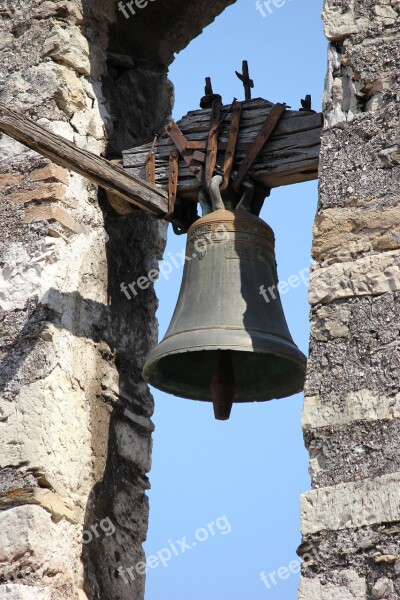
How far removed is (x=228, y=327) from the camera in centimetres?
403

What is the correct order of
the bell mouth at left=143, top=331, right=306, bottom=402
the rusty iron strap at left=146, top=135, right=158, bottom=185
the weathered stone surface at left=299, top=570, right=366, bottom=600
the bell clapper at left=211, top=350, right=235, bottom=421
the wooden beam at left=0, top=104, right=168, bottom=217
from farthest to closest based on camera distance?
the rusty iron strap at left=146, top=135, right=158, bottom=185 < the bell mouth at left=143, top=331, right=306, bottom=402 < the bell clapper at left=211, top=350, right=235, bottom=421 < the wooden beam at left=0, top=104, right=168, bottom=217 < the weathered stone surface at left=299, top=570, right=366, bottom=600

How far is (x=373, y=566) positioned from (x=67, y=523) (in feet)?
3.61

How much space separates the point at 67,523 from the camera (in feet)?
13.2

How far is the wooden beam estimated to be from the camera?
3980mm

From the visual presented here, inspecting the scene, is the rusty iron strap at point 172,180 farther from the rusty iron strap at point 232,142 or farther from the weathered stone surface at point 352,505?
the weathered stone surface at point 352,505

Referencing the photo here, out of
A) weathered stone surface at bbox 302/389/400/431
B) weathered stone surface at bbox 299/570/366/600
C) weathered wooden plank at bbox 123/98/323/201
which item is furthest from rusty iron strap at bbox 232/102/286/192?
weathered stone surface at bbox 299/570/366/600

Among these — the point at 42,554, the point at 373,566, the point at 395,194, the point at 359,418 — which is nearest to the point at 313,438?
the point at 359,418

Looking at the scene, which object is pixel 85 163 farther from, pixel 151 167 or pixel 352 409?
pixel 352 409

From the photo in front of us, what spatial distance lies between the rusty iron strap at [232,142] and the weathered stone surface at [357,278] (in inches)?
30.1

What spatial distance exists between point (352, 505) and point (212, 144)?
1.47m

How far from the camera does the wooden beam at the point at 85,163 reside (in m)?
3.98

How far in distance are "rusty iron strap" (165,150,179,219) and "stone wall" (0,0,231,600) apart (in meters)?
0.23

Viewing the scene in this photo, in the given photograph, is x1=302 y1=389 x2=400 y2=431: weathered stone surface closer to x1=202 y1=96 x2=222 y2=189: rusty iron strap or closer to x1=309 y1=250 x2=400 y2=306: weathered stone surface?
x1=309 y1=250 x2=400 y2=306: weathered stone surface

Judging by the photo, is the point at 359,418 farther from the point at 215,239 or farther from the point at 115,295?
the point at 115,295
